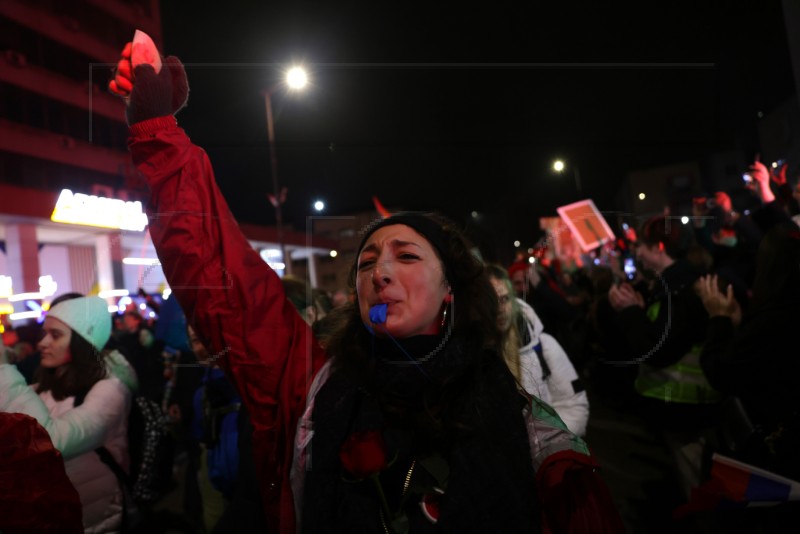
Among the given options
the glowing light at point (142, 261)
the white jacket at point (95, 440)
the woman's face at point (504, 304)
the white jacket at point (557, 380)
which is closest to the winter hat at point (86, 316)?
the white jacket at point (95, 440)

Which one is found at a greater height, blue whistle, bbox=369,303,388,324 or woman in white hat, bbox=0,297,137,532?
blue whistle, bbox=369,303,388,324

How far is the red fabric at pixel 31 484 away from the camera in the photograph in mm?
1440

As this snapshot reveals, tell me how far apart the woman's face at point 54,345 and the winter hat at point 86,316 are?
0.16ft

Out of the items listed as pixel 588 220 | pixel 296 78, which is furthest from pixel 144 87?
pixel 588 220

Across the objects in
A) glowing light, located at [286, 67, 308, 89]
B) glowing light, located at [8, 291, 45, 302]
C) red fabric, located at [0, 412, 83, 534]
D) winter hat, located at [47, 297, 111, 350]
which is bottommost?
red fabric, located at [0, 412, 83, 534]

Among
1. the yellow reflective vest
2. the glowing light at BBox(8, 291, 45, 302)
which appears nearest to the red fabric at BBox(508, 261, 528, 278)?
the yellow reflective vest

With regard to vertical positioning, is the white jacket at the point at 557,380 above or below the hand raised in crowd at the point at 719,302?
below

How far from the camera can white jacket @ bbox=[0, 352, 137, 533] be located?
202cm

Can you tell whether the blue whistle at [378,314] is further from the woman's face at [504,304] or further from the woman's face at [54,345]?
the woman's face at [54,345]

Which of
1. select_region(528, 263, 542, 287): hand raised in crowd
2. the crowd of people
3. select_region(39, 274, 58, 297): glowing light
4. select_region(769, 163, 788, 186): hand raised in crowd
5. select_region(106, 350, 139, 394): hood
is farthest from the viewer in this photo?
select_region(528, 263, 542, 287): hand raised in crowd

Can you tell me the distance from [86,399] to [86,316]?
1.29 ft

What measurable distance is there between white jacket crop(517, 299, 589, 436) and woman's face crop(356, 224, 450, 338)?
1.32 m

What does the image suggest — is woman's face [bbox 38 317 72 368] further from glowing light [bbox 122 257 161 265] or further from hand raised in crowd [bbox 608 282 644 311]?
hand raised in crowd [bbox 608 282 644 311]

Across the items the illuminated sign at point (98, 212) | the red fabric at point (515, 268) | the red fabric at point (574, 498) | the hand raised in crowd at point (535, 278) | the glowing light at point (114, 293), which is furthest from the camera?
the hand raised in crowd at point (535, 278)
